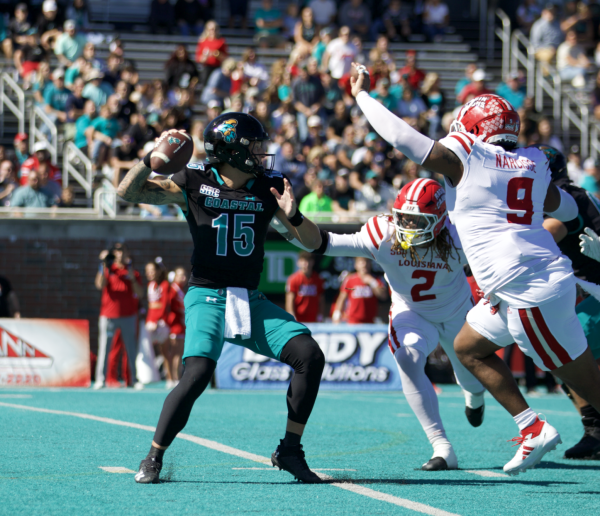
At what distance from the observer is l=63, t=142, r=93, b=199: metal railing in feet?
47.1

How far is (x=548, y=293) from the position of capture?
471cm

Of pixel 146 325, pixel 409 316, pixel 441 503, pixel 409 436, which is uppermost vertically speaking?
pixel 409 316

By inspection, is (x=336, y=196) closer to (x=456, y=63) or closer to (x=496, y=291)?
(x=456, y=63)

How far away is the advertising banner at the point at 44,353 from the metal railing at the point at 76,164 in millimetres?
2632

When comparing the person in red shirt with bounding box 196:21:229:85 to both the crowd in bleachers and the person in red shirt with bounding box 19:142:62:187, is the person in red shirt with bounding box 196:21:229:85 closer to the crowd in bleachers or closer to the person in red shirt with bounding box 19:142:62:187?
the crowd in bleachers

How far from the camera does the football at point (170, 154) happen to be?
A: 4957mm

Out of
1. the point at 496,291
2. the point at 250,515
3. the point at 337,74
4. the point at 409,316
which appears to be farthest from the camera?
the point at 337,74

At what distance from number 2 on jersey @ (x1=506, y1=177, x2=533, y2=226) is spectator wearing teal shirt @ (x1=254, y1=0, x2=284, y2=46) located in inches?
594

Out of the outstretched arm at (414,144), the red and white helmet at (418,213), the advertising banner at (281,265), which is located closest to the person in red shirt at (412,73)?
the advertising banner at (281,265)

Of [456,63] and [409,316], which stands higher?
[456,63]

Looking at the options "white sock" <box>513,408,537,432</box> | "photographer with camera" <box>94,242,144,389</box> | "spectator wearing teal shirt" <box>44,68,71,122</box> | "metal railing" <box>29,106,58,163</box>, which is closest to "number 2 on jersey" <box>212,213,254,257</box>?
"white sock" <box>513,408,537,432</box>

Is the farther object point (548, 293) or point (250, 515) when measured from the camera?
point (548, 293)

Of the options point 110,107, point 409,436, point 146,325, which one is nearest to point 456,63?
point 110,107

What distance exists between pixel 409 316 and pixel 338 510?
2104 mm
